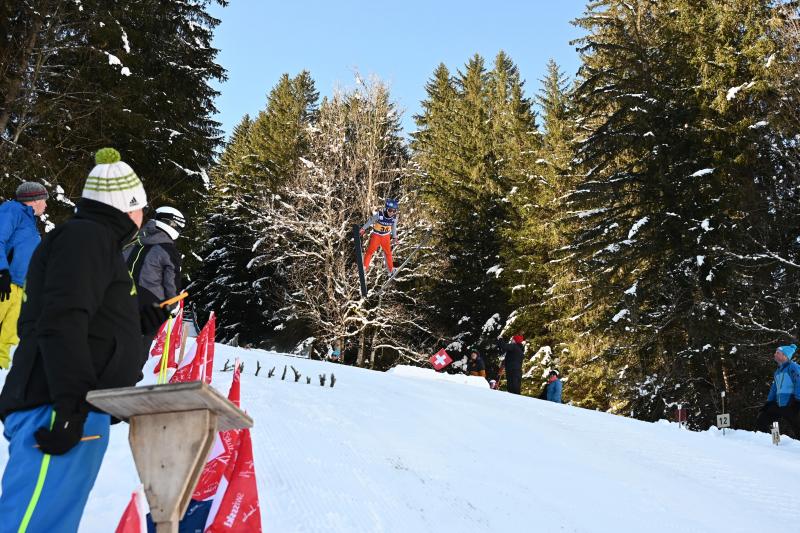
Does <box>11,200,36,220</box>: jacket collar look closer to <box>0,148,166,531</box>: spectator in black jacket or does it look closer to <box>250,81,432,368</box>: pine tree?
<box>0,148,166,531</box>: spectator in black jacket

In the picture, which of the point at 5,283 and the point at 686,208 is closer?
the point at 5,283

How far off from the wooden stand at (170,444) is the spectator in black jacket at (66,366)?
A: 20cm

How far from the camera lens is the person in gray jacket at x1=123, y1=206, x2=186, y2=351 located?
5.38 metres

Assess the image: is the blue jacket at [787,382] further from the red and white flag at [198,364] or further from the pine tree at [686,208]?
the red and white flag at [198,364]

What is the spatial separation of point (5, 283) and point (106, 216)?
416 cm

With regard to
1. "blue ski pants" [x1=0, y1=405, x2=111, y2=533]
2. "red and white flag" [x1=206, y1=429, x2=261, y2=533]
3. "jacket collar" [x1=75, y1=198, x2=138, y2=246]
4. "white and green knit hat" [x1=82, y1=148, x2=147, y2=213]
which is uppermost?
"white and green knit hat" [x1=82, y1=148, x2=147, y2=213]

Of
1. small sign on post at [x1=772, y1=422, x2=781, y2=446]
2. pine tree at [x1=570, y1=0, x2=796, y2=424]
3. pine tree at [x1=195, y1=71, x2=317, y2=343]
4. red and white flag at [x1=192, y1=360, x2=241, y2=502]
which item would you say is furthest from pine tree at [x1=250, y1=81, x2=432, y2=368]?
red and white flag at [x1=192, y1=360, x2=241, y2=502]

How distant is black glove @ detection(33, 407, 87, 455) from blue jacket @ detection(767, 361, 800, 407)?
1062cm

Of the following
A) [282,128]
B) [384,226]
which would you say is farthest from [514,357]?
[282,128]

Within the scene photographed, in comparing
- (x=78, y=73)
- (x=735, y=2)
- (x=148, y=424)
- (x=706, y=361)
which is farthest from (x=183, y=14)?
(x=148, y=424)

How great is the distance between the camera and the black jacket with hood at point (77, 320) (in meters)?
2.19

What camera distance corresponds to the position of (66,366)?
2.17 meters

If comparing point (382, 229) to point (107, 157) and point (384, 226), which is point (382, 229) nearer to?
point (384, 226)

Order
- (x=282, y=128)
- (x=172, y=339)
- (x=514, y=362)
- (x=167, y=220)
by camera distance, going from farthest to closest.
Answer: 1. (x=282, y=128)
2. (x=514, y=362)
3. (x=172, y=339)
4. (x=167, y=220)
